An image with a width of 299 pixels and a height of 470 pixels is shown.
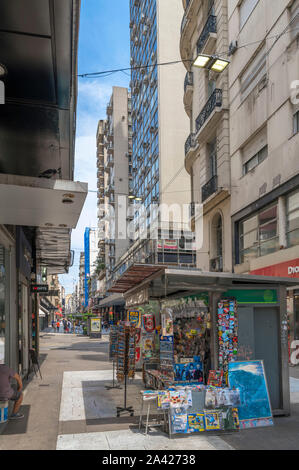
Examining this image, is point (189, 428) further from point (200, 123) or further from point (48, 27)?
point (200, 123)

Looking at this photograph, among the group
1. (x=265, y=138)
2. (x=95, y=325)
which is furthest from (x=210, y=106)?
(x=95, y=325)

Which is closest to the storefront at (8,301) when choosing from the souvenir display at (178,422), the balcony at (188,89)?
the souvenir display at (178,422)

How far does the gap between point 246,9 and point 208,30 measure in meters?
3.59

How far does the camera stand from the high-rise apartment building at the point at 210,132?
67.5 feet

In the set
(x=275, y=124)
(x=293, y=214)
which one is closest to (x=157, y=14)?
(x=275, y=124)

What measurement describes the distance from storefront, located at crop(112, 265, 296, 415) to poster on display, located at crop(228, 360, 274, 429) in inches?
11.9

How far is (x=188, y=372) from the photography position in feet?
29.9

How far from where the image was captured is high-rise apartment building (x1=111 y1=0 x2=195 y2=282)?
39906 mm

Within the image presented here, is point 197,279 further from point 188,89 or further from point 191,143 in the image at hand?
point 188,89

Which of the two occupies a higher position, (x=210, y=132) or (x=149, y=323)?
(x=210, y=132)

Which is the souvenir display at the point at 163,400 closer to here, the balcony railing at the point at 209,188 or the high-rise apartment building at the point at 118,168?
the balcony railing at the point at 209,188

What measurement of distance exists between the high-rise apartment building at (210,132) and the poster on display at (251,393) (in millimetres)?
12230

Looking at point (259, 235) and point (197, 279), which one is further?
point (259, 235)
